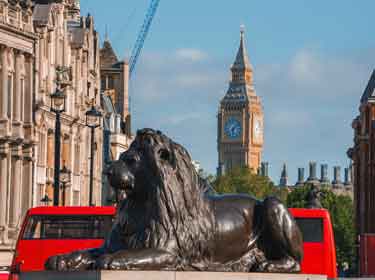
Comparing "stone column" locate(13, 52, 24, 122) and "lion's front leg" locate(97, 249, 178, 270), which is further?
"stone column" locate(13, 52, 24, 122)

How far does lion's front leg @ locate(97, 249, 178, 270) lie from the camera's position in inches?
708

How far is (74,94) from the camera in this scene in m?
92.6

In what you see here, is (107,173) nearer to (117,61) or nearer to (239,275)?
(239,275)

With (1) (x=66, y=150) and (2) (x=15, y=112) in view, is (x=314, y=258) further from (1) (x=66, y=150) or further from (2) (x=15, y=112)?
(1) (x=66, y=150)

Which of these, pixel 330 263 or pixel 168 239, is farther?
pixel 330 263

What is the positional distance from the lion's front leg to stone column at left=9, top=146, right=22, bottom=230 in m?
55.4

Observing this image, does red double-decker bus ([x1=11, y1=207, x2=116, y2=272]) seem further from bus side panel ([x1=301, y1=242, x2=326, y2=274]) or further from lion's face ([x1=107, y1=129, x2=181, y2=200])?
lion's face ([x1=107, y1=129, x2=181, y2=200])

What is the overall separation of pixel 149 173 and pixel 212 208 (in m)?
0.99

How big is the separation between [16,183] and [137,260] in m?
56.9

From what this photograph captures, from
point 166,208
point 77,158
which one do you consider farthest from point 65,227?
point 77,158

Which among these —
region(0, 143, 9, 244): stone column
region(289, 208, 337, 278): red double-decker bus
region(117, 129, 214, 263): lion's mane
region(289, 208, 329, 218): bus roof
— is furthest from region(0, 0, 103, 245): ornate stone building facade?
region(117, 129, 214, 263): lion's mane

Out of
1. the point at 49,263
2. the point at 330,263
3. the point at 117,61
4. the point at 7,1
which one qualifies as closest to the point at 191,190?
the point at 49,263

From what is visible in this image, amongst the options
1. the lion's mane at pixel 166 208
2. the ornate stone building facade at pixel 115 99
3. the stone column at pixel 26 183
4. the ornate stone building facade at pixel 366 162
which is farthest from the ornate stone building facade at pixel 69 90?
the ornate stone building facade at pixel 366 162

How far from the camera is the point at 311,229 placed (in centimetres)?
3916
